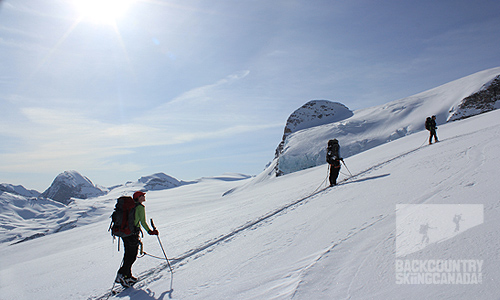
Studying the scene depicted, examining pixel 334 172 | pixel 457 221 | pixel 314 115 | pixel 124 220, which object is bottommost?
pixel 457 221

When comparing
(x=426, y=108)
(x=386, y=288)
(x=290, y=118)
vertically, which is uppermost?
(x=290, y=118)

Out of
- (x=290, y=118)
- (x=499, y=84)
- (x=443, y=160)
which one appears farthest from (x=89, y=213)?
(x=499, y=84)

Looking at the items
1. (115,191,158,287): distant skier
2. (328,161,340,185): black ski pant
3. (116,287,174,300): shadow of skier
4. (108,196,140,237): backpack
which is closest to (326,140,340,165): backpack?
(328,161,340,185): black ski pant

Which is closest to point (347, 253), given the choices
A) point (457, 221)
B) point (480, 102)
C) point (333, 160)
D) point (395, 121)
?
point (457, 221)

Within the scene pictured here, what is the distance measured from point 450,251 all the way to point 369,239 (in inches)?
41.5

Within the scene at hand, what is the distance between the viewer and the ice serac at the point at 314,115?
46.8m

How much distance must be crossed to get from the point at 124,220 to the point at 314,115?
46960mm

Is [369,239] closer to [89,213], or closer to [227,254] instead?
[227,254]

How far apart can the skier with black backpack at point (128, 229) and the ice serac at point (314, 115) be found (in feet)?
137

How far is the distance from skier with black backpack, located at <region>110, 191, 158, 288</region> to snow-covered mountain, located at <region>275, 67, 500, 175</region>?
27.1 metres

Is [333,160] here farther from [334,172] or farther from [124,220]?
[124,220]

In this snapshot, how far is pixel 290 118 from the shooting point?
4909cm

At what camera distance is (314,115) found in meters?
48.6

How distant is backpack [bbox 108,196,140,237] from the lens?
481 cm
